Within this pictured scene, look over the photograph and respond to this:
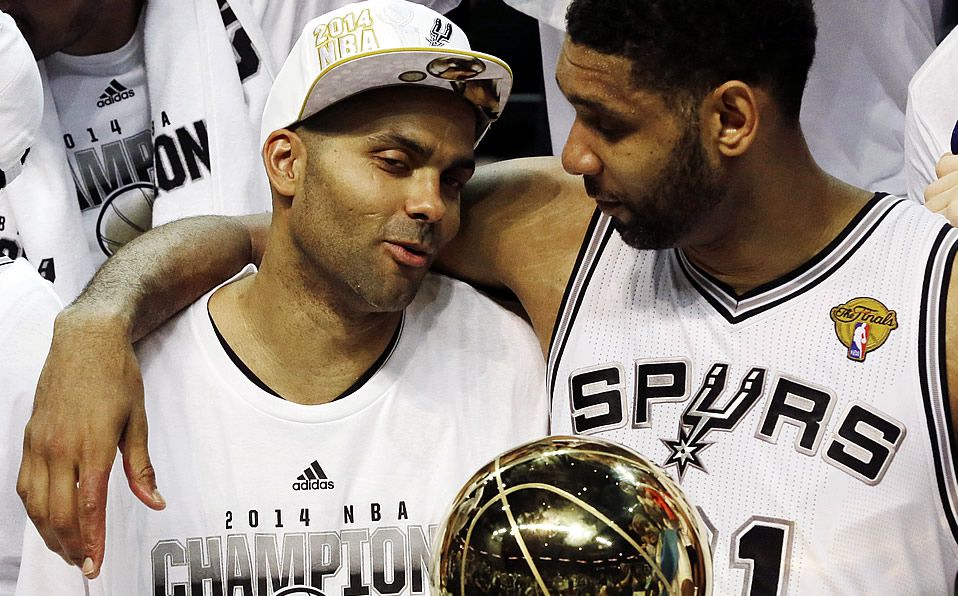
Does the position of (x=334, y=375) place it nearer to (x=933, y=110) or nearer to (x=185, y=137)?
(x=185, y=137)

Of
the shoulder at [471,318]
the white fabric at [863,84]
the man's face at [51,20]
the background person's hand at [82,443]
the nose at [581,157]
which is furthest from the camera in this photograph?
the white fabric at [863,84]

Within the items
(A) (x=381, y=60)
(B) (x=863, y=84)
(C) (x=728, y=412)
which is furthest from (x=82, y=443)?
(B) (x=863, y=84)

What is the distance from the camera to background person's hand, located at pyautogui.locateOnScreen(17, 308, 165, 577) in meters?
1.47

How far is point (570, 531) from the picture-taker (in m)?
0.92

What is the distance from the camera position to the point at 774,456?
1673mm

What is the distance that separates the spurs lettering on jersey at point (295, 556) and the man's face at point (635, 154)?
552 mm

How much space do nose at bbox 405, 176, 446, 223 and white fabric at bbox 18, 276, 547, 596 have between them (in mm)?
268

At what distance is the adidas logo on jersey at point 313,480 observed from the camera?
1.79m

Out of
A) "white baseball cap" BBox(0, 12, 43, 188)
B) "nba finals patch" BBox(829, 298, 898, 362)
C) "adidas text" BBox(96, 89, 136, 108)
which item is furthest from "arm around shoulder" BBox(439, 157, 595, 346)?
"adidas text" BBox(96, 89, 136, 108)

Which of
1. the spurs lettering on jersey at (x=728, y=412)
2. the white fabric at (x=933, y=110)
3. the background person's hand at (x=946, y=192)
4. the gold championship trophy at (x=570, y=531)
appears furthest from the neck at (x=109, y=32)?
the gold championship trophy at (x=570, y=531)

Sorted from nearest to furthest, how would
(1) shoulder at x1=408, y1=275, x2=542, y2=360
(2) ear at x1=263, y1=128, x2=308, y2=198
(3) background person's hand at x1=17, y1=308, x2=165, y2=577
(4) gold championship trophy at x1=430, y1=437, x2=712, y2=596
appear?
(4) gold championship trophy at x1=430, y1=437, x2=712, y2=596
(3) background person's hand at x1=17, y1=308, x2=165, y2=577
(2) ear at x1=263, y1=128, x2=308, y2=198
(1) shoulder at x1=408, y1=275, x2=542, y2=360

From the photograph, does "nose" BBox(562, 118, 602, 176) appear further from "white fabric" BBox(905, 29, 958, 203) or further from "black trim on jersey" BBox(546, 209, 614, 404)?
"white fabric" BBox(905, 29, 958, 203)

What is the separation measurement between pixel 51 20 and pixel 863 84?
174 centimetres

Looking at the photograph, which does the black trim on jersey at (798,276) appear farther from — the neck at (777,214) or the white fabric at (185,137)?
the white fabric at (185,137)
